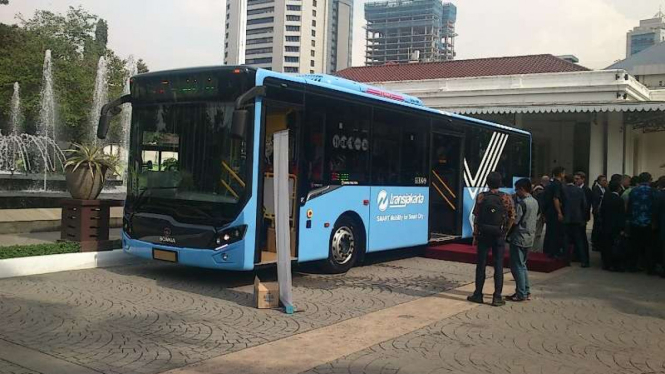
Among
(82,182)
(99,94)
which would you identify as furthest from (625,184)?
(99,94)

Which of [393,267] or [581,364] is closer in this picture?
[581,364]

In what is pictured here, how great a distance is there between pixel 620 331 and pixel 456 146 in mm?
7006

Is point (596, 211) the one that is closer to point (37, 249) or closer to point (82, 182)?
point (82, 182)

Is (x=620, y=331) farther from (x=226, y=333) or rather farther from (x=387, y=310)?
(x=226, y=333)

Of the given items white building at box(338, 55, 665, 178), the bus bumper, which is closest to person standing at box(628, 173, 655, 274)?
the bus bumper

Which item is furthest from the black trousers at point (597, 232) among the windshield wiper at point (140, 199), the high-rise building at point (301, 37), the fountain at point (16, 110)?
the high-rise building at point (301, 37)

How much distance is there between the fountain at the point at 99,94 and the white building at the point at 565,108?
17.5 metres

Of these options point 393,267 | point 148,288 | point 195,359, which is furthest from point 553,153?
point 195,359

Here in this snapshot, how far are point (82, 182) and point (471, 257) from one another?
7629 millimetres

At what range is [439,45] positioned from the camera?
13962cm

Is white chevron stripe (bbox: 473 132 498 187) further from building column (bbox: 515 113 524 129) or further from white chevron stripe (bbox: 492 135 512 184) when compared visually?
building column (bbox: 515 113 524 129)

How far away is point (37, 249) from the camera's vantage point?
9.65 m

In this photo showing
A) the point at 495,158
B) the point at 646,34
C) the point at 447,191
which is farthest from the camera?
the point at 646,34

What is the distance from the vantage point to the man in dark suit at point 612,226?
11.2 m
